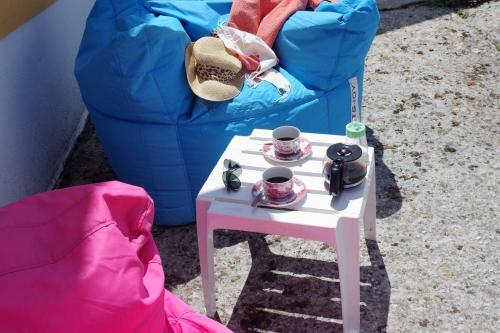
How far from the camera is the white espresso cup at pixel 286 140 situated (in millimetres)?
2262

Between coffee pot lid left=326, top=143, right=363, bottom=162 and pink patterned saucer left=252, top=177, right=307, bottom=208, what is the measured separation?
143 mm

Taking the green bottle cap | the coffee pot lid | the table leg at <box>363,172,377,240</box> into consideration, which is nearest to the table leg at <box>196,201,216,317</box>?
the coffee pot lid

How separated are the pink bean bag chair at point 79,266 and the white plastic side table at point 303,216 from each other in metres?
0.40

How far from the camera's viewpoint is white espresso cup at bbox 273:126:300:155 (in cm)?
226

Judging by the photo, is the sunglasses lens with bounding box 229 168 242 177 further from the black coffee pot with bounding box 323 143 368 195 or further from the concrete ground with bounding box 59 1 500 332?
the concrete ground with bounding box 59 1 500 332

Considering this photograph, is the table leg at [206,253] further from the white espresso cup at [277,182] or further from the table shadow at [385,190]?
the table shadow at [385,190]

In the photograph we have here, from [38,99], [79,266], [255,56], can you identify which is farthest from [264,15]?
[79,266]

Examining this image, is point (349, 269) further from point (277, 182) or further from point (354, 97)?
point (354, 97)

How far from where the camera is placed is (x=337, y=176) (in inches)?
79.5

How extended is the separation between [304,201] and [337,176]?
0.45ft

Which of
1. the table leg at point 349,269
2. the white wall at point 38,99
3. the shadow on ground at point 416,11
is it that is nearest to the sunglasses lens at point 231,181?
the table leg at point 349,269

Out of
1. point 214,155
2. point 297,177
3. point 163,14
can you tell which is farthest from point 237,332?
point 163,14

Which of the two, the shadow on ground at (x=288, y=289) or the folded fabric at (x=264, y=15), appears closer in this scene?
the shadow on ground at (x=288, y=289)

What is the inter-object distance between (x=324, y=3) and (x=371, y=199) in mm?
930
